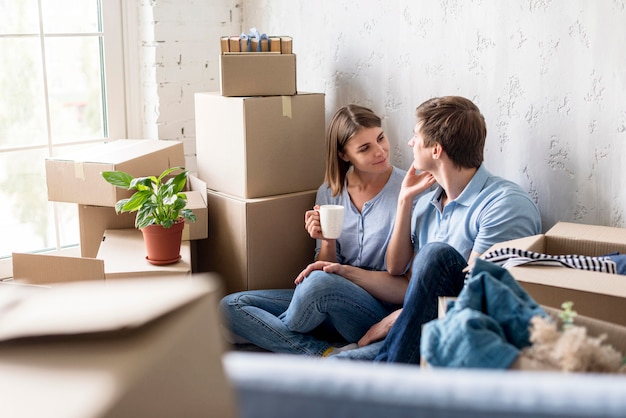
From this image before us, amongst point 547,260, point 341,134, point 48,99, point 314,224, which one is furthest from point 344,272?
point 48,99

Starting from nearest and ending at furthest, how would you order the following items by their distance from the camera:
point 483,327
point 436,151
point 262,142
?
point 483,327
point 436,151
point 262,142

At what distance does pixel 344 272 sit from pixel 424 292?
0.55 meters

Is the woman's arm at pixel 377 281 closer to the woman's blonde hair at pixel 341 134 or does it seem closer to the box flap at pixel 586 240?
the woman's blonde hair at pixel 341 134

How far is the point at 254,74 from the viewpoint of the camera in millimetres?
2584

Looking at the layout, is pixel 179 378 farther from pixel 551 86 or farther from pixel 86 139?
pixel 86 139

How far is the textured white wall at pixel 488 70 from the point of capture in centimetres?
206

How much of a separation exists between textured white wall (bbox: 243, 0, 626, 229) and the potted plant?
866 mm

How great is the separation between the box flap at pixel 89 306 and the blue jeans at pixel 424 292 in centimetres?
128

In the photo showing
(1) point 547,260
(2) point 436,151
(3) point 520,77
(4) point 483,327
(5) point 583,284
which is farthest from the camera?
(3) point 520,77

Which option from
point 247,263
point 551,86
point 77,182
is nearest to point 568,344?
point 551,86

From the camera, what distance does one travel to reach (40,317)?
611 mm

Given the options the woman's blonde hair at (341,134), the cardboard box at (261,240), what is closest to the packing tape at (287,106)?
the woman's blonde hair at (341,134)

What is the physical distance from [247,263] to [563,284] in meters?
1.31

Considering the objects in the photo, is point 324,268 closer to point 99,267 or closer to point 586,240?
point 99,267
